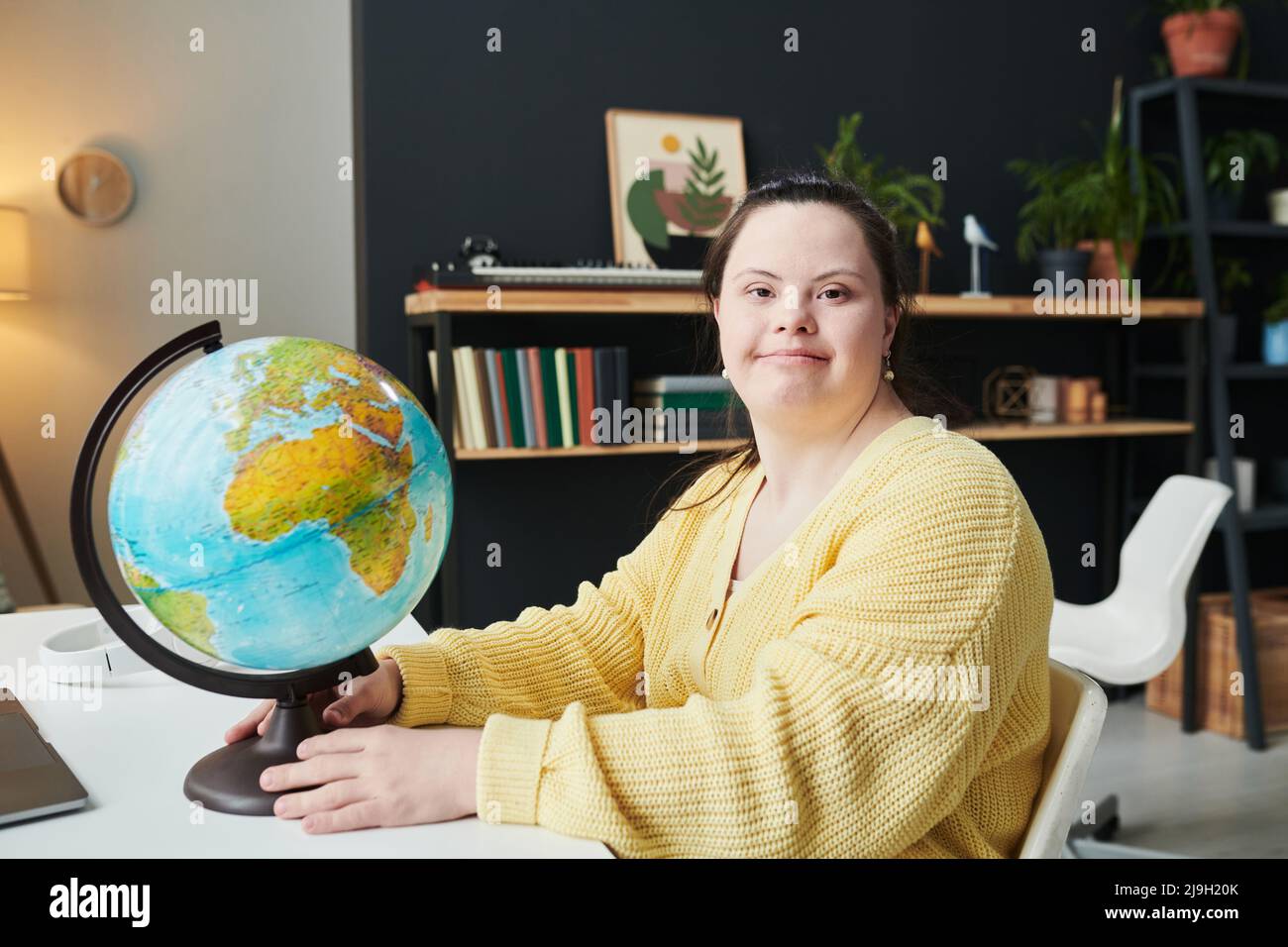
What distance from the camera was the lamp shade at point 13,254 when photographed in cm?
325

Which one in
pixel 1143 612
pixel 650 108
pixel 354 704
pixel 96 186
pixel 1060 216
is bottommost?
pixel 1143 612

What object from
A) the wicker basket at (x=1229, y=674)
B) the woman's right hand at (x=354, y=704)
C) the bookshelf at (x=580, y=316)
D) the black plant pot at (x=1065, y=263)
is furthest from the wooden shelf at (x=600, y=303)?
the woman's right hand at (x=354, y=704)


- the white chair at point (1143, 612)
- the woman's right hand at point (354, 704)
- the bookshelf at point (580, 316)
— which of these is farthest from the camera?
the bookshelf at point (580, 316)

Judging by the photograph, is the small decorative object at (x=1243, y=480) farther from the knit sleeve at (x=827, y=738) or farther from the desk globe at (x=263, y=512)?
the desk globe at (x=263, y=512)

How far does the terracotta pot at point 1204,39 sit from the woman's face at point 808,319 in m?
3.04

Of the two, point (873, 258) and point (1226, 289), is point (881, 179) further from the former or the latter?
point (873, 258)

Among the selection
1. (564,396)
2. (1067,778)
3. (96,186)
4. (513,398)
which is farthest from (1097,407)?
(96,186)

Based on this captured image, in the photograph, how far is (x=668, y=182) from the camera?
3391 mm

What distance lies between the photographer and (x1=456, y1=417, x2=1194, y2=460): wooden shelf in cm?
296

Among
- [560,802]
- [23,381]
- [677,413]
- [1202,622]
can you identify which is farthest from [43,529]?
[1202,622]

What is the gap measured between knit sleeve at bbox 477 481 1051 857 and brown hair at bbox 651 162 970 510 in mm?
430

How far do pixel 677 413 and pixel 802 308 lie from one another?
189cm

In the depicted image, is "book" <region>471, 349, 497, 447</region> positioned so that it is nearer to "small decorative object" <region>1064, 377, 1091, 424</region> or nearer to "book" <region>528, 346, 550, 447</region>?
"book" <region>528, 346, 550, 447</region>

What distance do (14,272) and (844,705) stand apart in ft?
10.3
